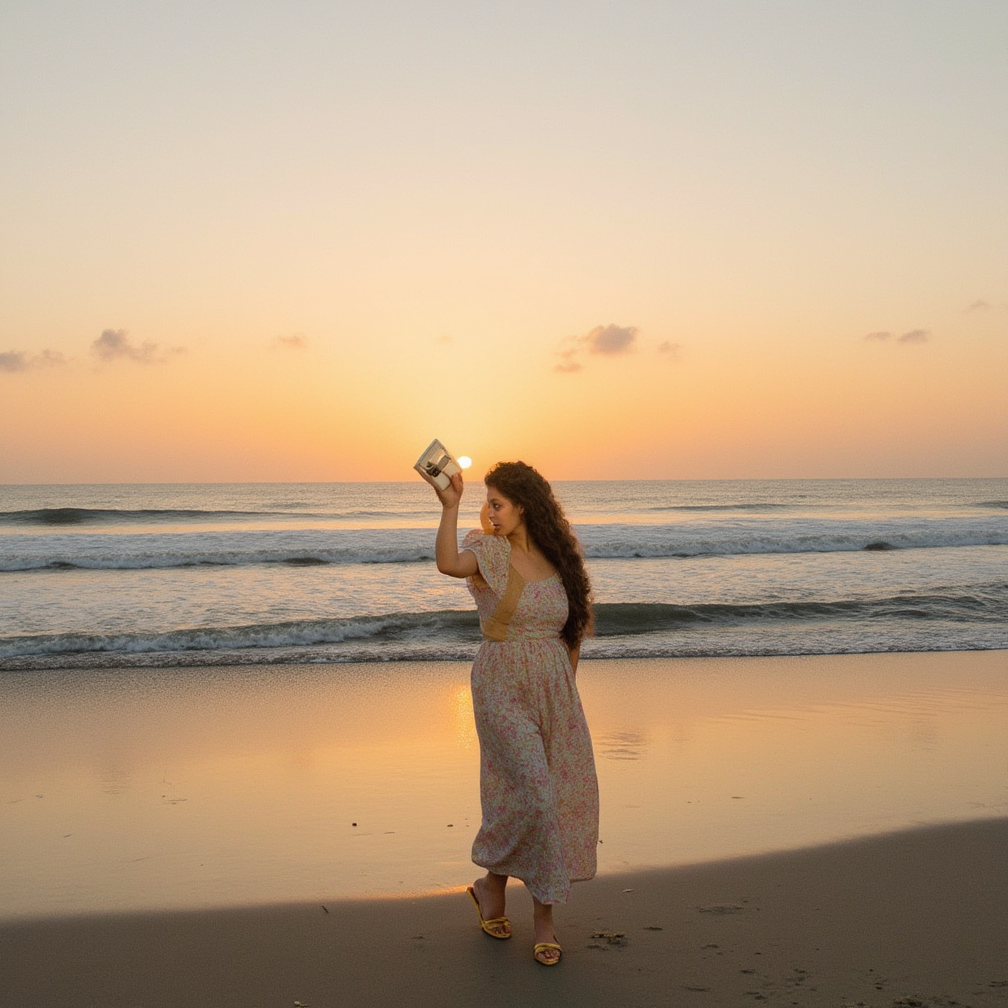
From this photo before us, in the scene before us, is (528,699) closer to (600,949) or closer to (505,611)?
(505,611)

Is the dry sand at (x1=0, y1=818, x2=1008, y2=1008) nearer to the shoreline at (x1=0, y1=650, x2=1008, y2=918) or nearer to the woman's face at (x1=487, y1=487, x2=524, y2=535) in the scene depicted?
the shoreline at (x1=0, y1=650, x2=1008, y2=918)

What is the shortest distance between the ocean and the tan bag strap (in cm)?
718

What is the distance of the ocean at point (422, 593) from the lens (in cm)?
1194

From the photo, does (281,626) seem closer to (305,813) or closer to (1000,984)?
(305,813)

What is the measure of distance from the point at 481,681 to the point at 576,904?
1172 mm

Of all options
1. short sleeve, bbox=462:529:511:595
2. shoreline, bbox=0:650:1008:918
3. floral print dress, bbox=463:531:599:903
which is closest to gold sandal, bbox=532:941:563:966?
floral print dress, bbox=463:531:599:903

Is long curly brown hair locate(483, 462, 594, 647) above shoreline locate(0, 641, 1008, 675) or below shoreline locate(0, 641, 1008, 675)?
above

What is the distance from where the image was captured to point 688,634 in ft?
42.9

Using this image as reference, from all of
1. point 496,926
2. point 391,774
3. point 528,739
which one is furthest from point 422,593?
point 528,739

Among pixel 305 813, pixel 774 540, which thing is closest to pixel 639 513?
pixel 774 540

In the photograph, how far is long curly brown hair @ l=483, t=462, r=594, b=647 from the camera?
4.05 meters

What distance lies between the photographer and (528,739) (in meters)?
3.82

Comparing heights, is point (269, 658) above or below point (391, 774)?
below

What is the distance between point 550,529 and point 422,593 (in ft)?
45.1
